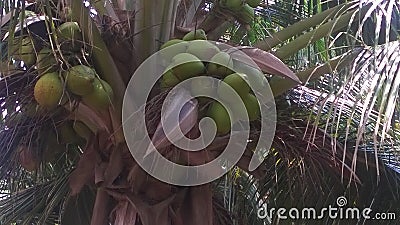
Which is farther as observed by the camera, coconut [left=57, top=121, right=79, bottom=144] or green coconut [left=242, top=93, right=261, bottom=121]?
coconut [left=57, top=121, right=79, bottom=144]

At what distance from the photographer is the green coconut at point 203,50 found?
1.72m

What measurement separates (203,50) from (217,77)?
9 centimetres

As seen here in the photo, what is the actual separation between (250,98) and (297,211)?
108 cm

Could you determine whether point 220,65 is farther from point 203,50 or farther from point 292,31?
point 292,31

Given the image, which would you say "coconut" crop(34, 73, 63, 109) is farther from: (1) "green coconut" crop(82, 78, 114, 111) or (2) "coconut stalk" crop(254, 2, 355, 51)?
(2) "coconut stalk" crop(254, 2, 355, 51)

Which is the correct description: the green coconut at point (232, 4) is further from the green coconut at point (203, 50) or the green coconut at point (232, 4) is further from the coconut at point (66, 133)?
the coconut at point (66, 133)

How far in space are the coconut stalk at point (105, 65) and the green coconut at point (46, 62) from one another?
0.37ft

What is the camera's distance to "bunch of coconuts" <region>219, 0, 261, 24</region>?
209 cm

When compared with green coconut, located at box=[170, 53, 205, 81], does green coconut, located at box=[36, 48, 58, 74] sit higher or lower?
lower

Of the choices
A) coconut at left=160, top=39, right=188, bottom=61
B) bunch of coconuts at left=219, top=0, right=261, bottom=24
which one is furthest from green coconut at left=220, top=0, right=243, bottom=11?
coconut at left=160, top=39, right=188, bottom=61

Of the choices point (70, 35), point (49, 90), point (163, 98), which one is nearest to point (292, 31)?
point (163, 98)

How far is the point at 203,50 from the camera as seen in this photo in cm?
173

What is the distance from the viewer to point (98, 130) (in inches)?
80.9

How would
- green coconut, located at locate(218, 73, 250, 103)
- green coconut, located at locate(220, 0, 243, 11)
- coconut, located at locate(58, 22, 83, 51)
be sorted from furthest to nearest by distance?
green coconut, located at locate(220, 0, 243, 11), coconut, located at locate(58, 22, 83, 51), green coconut, located at locate(218, 73, 250, 103)
